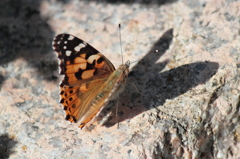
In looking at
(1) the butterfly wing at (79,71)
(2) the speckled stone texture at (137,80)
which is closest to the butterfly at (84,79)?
(1) the butterfly wing at (79,71)

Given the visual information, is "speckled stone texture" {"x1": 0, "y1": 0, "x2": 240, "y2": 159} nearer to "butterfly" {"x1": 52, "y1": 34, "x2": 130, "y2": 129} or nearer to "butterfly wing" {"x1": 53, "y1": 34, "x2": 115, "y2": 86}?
"butterfly" {"x1": 52, "y1": 34, "x2": 130, "y2": 129}

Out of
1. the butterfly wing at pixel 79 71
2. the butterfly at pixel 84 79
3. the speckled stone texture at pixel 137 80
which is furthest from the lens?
the butterfly wing at pixel 79 71

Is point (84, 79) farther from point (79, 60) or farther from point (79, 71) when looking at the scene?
→ point (79, 60)

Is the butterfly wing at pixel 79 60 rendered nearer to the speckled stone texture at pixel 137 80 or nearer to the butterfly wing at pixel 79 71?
the butterfly wing at pixel 79 71

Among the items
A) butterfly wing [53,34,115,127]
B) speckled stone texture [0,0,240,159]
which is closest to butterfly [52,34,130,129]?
butterfly wing [53,34,115,127]

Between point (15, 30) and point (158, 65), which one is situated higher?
point (15, 30)

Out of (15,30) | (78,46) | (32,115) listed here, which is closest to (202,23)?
(78,46)

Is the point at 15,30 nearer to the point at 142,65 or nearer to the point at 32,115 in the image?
the point at 32,115
